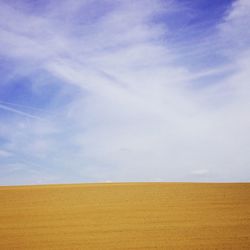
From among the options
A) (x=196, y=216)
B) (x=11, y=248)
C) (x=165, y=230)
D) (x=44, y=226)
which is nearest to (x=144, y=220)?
(x=165, y=230)

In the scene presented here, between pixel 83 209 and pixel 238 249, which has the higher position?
pixel 83 209

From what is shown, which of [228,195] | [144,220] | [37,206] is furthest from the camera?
[228,195]

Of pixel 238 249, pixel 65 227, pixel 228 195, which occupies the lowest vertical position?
pixel 238 249

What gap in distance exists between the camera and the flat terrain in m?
11.6

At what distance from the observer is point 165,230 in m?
12.6

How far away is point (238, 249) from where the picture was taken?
35.8 ft

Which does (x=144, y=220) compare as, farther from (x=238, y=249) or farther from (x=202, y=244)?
(x=238, y=249)

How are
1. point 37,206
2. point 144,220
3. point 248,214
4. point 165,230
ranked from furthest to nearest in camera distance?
point 37,206 → point 248,214 → point 144,220 → point 165,230

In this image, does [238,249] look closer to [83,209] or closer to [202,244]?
[202,244]

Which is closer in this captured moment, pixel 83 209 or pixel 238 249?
pixel 238 249

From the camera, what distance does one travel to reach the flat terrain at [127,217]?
11.6 m

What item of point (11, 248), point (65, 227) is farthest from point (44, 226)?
point (11, 248)

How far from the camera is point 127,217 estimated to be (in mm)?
14047

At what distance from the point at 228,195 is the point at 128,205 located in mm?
5303
